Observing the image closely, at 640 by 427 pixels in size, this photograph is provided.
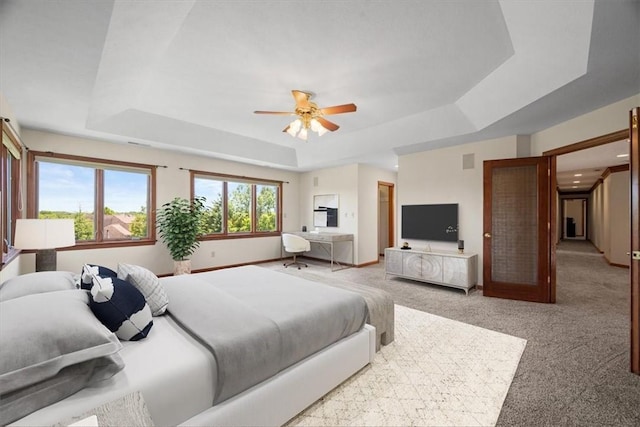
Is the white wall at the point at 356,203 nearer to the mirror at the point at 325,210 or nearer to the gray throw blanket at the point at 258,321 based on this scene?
the mirror at the point at 325,210

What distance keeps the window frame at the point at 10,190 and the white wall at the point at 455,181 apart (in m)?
5.42

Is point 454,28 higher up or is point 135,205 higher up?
point 454,28

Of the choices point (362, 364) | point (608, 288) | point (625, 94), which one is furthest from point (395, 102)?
point (608, 288)

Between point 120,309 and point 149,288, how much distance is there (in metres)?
0.38

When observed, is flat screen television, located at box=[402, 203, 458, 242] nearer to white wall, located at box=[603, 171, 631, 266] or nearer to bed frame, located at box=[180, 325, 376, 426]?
bed frame, located at box=[180, 325, 376, 426]

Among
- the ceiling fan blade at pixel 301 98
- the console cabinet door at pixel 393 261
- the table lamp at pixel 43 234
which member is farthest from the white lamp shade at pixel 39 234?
the console cabinet door at pixel 393 261

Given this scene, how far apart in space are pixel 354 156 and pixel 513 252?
3063mm

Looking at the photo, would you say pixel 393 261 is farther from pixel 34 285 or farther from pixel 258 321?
pixel 34 285

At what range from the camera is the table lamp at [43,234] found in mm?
2385

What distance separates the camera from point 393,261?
491 cm

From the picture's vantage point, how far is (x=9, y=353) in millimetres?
882

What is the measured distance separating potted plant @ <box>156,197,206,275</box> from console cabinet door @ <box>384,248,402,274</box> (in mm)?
3514

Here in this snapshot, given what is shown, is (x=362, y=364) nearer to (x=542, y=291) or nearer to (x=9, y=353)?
(x=9, y=353)

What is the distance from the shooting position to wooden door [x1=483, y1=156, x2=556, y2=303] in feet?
12.0
